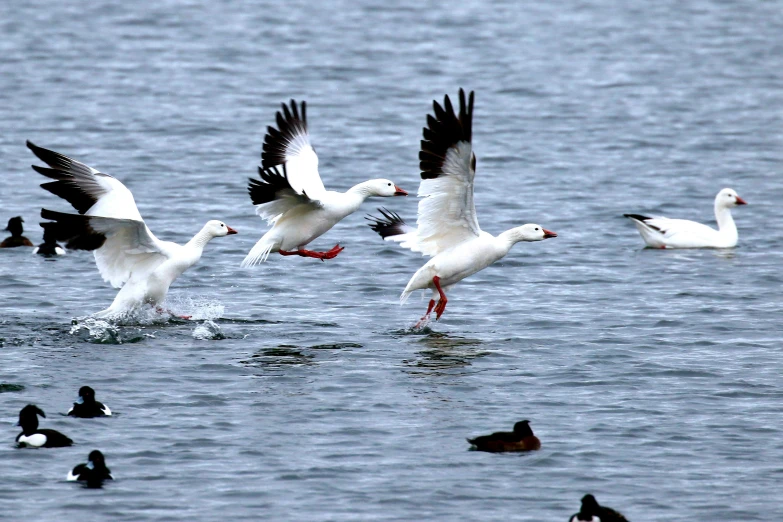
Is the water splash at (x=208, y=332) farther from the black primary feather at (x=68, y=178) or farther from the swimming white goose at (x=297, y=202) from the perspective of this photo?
the black primary feather at (x=68, y=178)

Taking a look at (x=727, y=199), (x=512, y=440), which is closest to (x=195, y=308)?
(x=512, y=440)

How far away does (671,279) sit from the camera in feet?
58.4

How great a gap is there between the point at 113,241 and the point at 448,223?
334cm

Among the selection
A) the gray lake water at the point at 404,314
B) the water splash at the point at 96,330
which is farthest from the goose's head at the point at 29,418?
the water splash at the point at 96,330

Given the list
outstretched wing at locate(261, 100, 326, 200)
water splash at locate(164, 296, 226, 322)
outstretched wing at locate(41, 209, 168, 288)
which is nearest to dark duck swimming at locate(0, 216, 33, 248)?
water splash at locate(164, 296, 226, 322)

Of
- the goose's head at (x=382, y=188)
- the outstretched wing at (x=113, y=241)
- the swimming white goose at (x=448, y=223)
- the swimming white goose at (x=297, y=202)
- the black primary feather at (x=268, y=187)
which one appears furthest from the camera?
the goose's head at (x=382, y=188)

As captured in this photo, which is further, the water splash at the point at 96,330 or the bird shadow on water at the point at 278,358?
the water splash at the point at 96,330

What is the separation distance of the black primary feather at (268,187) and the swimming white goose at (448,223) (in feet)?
4.50

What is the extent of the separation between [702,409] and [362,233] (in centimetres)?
952

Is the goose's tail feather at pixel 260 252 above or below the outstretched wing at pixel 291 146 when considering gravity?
below

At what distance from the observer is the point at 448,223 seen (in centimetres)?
1431

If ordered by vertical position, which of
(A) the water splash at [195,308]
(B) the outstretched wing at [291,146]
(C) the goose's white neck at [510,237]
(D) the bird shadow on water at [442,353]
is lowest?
(D) the bird shadow on water at [442,353]

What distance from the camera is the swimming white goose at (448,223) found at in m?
13.0

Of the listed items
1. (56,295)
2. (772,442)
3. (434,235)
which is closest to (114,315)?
(56,295)
